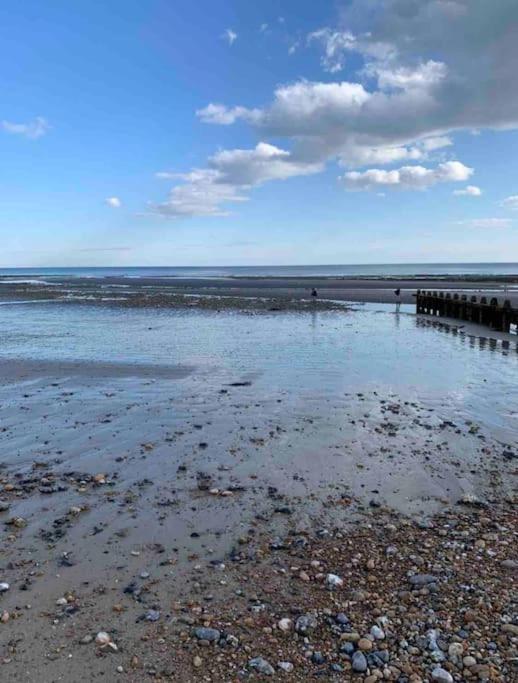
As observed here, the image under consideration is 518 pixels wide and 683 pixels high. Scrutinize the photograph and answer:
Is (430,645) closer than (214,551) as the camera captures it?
Yes

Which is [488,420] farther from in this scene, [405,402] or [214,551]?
[214,551]

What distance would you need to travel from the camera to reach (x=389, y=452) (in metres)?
9.65

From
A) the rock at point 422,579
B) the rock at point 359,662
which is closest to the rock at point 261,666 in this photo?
the rock at point 359,662

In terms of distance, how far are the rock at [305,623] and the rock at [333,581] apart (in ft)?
1.82

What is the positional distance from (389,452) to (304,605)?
4.94 meters

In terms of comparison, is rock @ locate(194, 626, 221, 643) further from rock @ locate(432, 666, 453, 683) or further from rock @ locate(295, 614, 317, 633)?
rock @ locate(432, 666, 453, 683)

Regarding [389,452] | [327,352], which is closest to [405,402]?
[389,452]

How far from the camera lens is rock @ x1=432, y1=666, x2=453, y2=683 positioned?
Result: 4098mm

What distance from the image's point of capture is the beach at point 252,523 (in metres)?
4.56

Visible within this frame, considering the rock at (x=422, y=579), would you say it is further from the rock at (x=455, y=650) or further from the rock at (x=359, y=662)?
the rock at (x=359, y=662)

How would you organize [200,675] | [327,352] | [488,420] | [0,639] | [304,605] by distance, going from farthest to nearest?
[327,352] → [488,420] → [304,605] → [0,639] → [200,675]

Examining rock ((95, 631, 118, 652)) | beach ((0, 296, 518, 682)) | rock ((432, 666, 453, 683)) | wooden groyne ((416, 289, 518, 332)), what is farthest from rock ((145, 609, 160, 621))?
wooden groyne ((416, 289, 518, 332))

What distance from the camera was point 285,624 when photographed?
15.9ft

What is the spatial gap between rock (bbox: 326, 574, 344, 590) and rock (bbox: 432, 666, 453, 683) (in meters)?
1.39
